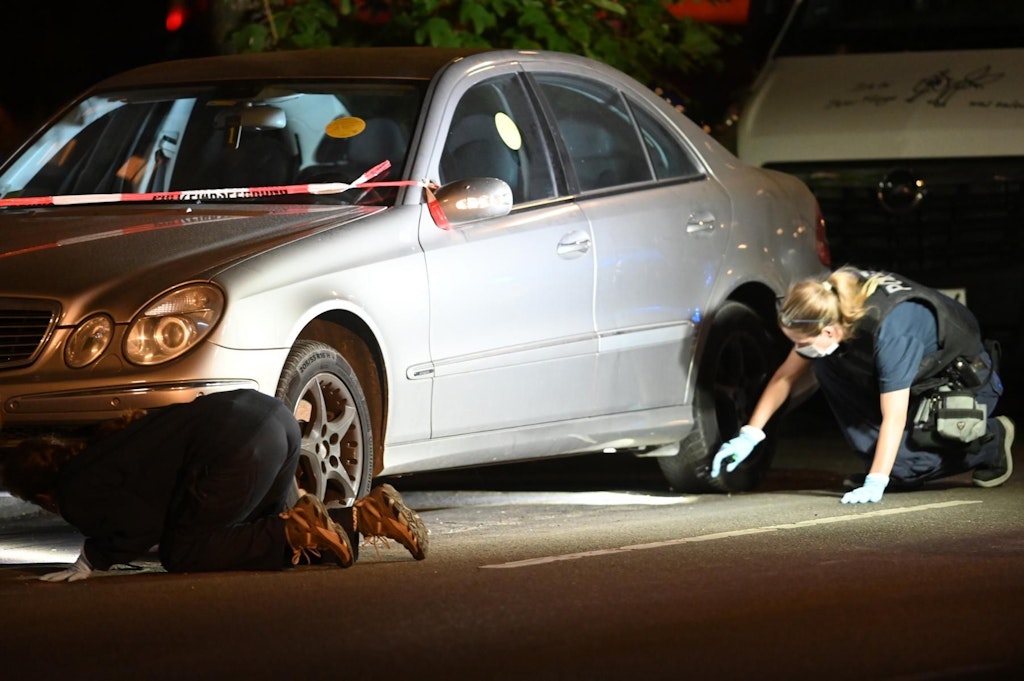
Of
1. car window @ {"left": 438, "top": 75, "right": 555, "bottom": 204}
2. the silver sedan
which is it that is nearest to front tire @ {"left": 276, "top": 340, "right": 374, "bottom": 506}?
the silver sedan

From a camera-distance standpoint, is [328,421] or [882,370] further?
[882,370]

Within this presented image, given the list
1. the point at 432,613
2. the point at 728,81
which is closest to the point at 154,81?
the point at 432,613

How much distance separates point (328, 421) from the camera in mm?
7359

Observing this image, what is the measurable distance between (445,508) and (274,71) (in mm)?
1923

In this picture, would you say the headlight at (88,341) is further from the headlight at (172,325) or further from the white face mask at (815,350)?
the white face mask at (815,350)

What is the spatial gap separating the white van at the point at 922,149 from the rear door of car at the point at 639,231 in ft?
7.87

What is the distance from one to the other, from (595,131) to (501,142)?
25.7 inches

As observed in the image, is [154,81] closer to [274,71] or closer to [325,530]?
[274,71]

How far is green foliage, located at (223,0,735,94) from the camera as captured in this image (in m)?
11.4

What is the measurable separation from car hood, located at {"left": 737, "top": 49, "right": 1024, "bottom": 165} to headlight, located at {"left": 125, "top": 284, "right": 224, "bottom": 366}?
204 inches

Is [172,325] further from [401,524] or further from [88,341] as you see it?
[401,524]

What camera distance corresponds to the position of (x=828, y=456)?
11.2 meters

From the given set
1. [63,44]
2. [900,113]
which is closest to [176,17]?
[63,44]

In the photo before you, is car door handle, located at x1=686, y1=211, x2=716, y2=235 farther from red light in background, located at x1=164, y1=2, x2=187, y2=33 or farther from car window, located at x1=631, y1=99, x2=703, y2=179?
red light in background, located at x1=164, y1=2, x2=187, y2=33
